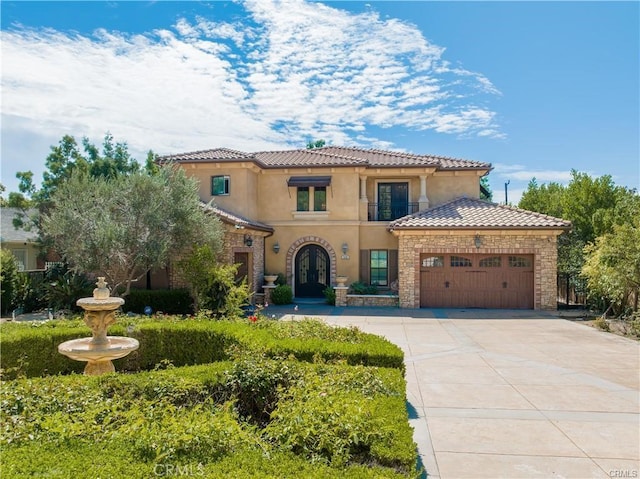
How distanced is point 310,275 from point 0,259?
13532mm

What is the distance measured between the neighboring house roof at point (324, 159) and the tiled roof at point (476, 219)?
2.48 meters

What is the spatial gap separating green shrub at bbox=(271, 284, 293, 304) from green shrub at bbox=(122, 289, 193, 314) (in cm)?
462

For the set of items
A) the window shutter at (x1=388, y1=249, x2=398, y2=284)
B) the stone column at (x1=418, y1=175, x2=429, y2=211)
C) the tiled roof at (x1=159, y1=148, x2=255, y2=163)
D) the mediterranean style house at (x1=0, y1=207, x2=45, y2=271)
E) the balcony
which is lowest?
the window shutter at (x1=388, y1=249, x2=398, y2=284)

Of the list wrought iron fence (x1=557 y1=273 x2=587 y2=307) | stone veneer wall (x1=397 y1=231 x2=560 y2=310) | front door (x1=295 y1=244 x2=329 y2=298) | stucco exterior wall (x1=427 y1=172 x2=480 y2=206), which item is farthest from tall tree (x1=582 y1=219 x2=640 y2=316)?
front door (x1=295 y1=244 x2=329 y2=298)

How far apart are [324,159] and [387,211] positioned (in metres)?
4.32

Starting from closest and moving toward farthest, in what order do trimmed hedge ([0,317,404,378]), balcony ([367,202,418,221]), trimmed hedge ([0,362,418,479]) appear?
1. trimmed hedge ([0,362,418,479])
2. trimmed hedge ([0,317,404,378])
3. balcony ([367,202,418,221])

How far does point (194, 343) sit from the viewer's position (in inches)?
377

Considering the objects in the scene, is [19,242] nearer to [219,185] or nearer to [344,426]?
[219,185]

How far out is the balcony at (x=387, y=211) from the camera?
2277 cm

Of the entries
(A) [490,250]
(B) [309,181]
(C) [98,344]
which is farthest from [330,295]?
(C) [98,344]

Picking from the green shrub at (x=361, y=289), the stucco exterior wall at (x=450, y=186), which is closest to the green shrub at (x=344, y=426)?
the green shrub at (x=361, y=289)

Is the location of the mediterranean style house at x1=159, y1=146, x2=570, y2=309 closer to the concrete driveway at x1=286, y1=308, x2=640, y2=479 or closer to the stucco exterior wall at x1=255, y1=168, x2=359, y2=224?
the stucco exterior wall at x1=255, y1=168, x2=359, y2=224

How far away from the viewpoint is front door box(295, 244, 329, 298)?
22703mm

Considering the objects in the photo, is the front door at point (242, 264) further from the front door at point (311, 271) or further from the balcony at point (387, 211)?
the balcony at point (387, 211)
